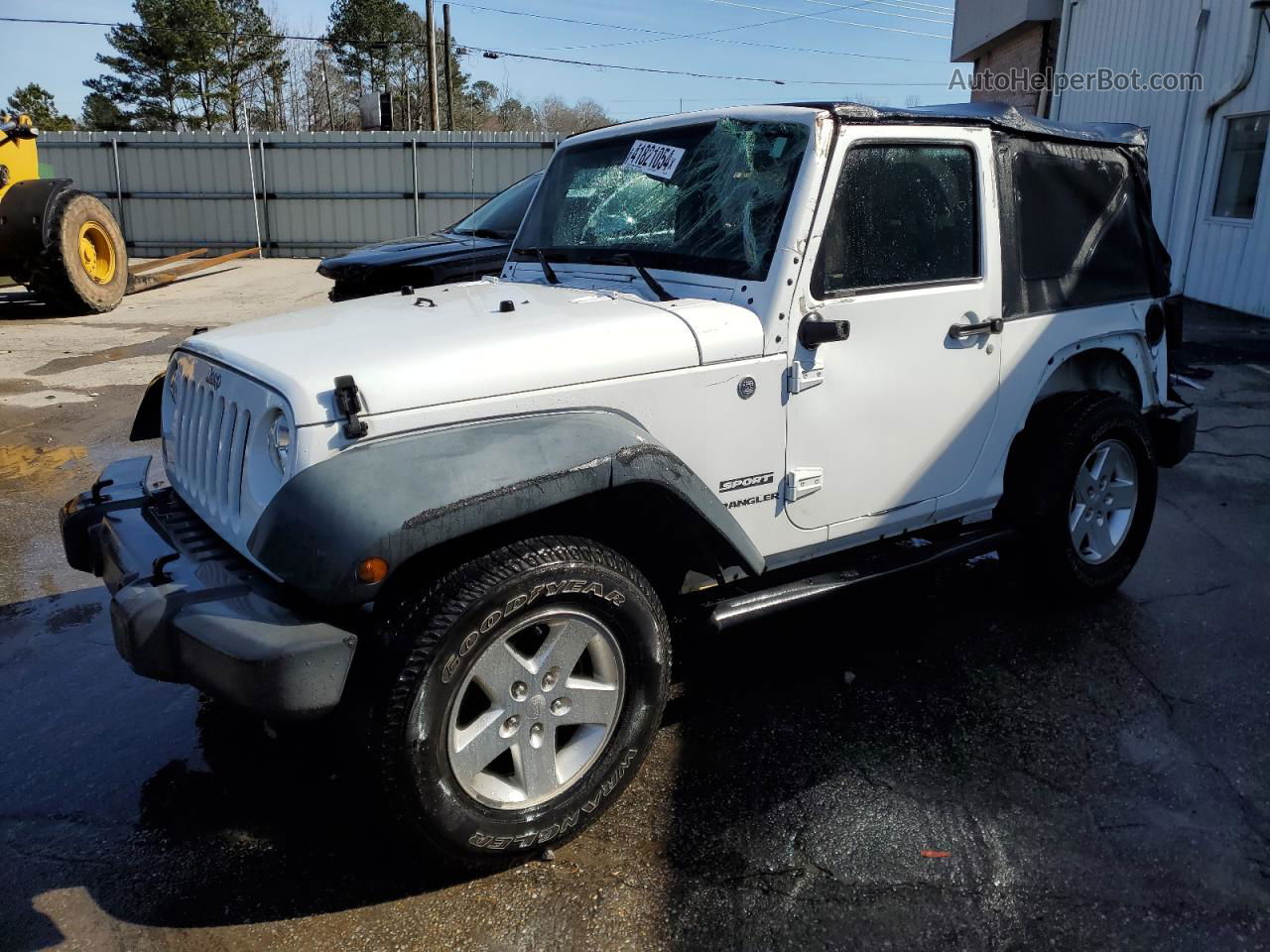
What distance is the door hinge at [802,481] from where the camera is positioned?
3197 mm

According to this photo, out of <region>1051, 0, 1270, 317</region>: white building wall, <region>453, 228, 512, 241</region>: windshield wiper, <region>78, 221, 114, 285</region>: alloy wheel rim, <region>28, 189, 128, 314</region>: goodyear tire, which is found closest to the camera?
<region>453, 228, 512, 241</region>: windshield wiper

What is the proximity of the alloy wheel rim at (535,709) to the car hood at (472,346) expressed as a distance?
0.66m

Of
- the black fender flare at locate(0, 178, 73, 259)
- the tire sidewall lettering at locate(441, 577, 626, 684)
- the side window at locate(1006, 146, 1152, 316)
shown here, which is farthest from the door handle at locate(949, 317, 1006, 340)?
the black fender flare at locate(0, 178, 73, 259)

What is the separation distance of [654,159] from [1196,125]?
12692mm

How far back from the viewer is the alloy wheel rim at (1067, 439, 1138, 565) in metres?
4.16

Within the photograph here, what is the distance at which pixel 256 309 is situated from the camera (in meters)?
13.5

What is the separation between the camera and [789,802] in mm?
3039

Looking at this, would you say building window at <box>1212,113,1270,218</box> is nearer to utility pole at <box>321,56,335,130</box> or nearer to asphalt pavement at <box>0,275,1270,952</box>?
asphalt pavement at <box>0,275,1270,952</box>

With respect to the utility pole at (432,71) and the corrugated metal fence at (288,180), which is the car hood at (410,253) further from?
the utility pole at (432,71)

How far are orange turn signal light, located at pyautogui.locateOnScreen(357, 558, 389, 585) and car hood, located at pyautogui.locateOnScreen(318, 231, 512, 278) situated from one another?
238 inches

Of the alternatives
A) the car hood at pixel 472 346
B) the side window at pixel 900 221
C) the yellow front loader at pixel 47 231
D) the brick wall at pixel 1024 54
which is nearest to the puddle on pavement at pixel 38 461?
the car hood at pixel 472 346

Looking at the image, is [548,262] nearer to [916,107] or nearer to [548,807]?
[916,107]

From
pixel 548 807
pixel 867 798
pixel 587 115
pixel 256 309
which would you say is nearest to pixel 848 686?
pixel 867 798

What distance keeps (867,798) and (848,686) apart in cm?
71
